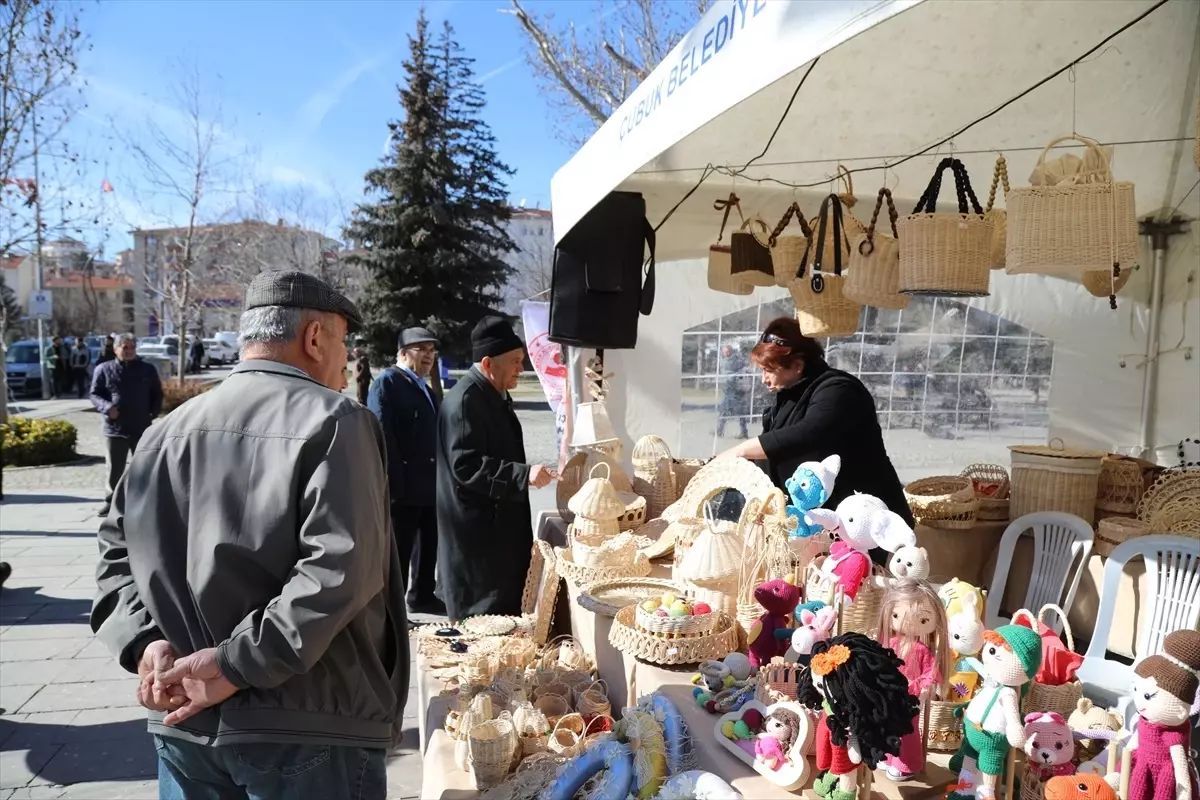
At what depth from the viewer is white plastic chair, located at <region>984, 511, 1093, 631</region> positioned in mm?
3840

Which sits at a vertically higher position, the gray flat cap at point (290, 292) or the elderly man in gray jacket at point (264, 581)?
the gray flat cap at point (290, 292)

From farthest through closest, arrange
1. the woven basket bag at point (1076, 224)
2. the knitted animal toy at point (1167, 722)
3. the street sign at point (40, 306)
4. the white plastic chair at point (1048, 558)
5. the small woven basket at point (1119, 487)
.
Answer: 1. the street sign at point (40, 306)
2. the small woven basket at point (1119, 487)
3. the white plastic chair at point (1048, 558)
4. the woven basket bag at point (1076, 224)
5. the knitted animal toy at point (1167, 722)

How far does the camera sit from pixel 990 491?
4.54 m

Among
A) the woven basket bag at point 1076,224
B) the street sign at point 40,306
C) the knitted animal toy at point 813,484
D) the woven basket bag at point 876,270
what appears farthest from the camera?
the street sign at point 40,306

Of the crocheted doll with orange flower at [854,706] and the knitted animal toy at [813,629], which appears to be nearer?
Result: the crocheted doll with orange flower at [854,706]

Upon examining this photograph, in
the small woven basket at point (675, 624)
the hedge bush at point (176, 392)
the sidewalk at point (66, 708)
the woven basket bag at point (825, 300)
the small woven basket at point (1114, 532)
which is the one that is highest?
the woven basket bag at point (825, 300)

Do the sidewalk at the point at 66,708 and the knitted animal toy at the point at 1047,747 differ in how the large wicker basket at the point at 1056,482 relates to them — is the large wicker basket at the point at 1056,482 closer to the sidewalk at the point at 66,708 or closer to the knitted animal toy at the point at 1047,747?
the knitted animal toy at the point at 1047,747

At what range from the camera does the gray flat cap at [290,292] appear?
1.61 meters

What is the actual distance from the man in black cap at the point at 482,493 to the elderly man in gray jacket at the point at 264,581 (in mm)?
1690

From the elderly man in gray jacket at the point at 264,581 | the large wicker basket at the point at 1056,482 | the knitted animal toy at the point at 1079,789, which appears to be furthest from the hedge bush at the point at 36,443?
the knitted animal toy at the point at 1079,789

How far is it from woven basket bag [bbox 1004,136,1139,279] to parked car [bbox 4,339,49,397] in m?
23.9

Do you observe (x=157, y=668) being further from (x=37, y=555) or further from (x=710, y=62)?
(x=37, y=555)

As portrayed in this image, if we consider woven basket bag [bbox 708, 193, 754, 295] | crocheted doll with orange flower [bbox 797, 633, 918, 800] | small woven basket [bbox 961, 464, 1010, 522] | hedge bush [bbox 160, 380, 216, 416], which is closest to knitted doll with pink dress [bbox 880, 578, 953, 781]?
crocheted doll with orange flower [bbox 797, 633, 918, 800]

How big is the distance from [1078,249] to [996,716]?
7.26ft
